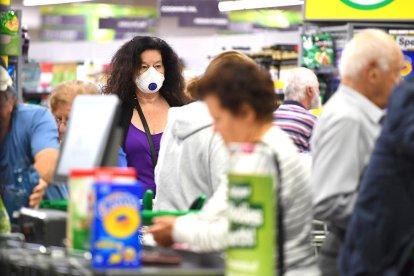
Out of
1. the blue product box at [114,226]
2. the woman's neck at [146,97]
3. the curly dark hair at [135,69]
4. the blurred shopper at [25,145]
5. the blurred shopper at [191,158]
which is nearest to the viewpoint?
the blue product box at [114,226]

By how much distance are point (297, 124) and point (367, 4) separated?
2.63 metres

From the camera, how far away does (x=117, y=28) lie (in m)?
25.2

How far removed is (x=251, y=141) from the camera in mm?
3480

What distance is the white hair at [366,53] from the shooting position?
13.8 ft

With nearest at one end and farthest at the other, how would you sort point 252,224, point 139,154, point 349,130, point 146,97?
1. point 252,224
2. point 349,130
3. point 139,154
4. point 146,97

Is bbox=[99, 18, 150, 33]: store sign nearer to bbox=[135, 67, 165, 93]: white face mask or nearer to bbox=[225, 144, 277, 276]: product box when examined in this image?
bbox=[135, 67, 165, 93]: white face mask

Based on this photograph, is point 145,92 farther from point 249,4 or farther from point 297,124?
point 249,4

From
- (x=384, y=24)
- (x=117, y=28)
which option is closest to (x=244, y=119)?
(x=384, y=24)

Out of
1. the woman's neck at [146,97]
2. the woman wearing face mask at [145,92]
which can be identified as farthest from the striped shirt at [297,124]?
the woman's neck at [146,97]

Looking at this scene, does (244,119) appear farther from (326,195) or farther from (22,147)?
(22,147)

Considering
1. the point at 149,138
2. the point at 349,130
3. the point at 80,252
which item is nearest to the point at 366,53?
the point at 349,130

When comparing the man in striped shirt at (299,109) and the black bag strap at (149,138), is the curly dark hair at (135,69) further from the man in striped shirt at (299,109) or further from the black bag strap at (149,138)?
the man in striped shirt at (299,109)

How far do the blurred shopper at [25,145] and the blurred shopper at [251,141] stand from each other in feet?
3.46

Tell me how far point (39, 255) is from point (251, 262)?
784mm
